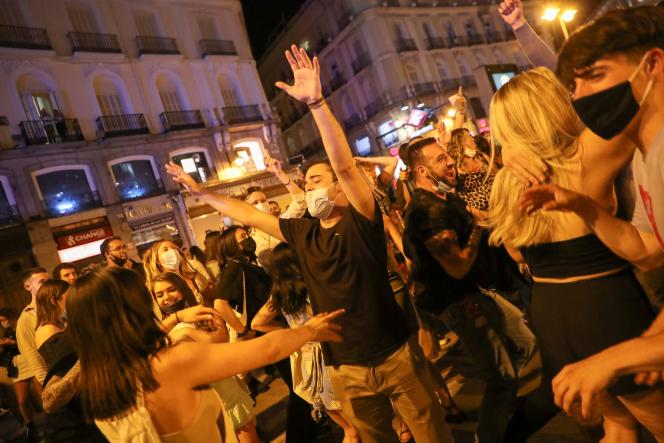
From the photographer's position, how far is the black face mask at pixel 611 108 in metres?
1.29

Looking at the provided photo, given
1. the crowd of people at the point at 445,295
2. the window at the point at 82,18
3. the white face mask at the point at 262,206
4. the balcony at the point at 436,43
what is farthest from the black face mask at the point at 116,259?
the balcony at the point at 436,43

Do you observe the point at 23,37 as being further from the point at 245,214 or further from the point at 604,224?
the point at 604,224

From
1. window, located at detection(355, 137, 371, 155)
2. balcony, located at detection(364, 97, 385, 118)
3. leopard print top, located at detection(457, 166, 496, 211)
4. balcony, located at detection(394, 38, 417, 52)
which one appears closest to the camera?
leopard print top, located at detection(457, 166, 496, 211)

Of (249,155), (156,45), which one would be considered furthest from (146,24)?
(249,155)

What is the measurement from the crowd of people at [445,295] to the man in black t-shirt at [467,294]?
12mm

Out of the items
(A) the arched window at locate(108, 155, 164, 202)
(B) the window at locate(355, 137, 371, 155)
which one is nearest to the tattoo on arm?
(A) the arched window at locate(108, 155, 164, 202)

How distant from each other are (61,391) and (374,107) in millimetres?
30582

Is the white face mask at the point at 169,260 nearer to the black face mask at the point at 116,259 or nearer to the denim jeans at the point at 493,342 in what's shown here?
the black face mask at the point at 116,259

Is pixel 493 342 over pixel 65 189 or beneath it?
beneath

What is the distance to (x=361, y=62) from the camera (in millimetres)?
31812

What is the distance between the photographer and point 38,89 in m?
17.6

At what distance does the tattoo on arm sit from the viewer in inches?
100

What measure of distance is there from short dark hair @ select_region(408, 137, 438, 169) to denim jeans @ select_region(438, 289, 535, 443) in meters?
1.22

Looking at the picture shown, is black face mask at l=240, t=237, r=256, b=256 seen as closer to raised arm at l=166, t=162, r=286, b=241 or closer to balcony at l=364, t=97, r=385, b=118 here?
raised arm at l=166, t=162, r=286, b=241
